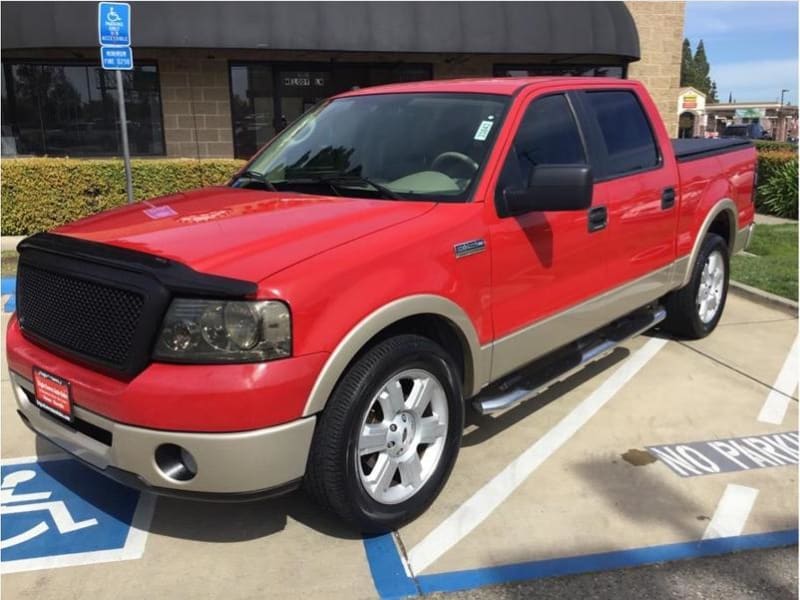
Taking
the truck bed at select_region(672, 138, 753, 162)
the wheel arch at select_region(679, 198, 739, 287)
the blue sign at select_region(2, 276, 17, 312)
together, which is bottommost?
the blue sign at select_region(2, 276, 17, 312)

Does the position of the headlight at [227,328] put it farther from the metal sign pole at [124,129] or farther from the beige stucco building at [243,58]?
the beige stucco building at [243,58]

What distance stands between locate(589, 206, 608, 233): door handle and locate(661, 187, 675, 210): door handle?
810 mm

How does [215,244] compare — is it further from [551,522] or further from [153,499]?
[551,522]

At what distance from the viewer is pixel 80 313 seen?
112 inches

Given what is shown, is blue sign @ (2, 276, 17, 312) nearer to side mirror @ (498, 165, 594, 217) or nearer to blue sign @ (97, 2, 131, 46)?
blue sign @ (97, 2, 131, 46)

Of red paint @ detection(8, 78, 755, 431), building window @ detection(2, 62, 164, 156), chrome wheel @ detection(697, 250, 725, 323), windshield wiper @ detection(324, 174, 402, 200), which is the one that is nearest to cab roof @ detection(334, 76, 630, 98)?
red paint @ detection(8, 78, 755, 431)

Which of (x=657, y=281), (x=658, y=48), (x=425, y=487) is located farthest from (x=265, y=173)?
(x=658, y=48)

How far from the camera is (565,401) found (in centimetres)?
462

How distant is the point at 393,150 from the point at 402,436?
149cm

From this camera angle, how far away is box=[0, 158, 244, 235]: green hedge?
33.9 ft

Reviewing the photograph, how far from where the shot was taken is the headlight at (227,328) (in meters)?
2.54

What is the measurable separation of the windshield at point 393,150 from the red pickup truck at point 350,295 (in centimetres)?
1

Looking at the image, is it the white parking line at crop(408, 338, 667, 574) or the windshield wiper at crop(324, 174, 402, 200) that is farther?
the windshield wiper at crop(324, 174, 402, 200)

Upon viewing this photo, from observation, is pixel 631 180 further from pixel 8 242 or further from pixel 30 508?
pixel 8 242
